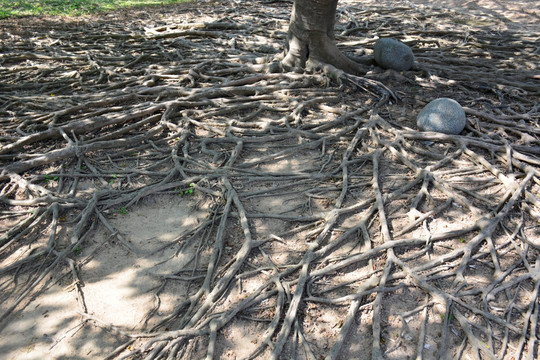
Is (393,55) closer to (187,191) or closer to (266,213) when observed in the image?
(266,213)

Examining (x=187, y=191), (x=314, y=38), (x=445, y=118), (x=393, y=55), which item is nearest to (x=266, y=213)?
(x=187, y=191)

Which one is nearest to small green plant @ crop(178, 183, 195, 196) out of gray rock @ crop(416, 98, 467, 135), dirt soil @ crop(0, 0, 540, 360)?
dirt soil @ crop(0, 0, 540, 360)

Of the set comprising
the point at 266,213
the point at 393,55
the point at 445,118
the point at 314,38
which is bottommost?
the point at 266,213

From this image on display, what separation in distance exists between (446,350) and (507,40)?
7013mm

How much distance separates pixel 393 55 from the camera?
586cm

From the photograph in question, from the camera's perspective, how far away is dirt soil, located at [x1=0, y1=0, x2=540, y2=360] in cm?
257

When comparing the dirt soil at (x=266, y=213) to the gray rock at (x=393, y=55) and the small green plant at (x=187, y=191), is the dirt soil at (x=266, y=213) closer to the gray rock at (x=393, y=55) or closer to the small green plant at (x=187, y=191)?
the small green plant at (x=187, y=191)

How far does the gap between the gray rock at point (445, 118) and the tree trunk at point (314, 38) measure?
1694 millimetres

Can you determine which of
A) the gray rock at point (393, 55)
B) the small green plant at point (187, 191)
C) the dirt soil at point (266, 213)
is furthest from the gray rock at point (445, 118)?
the small green plant at point (187, 191)

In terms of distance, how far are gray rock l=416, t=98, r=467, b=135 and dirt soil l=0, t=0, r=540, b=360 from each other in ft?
0.55

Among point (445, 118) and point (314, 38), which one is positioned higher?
point (314, 38)

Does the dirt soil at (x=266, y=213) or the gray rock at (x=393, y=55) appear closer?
the dirt soil at (x=266, y=213)

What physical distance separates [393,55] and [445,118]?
1.85 meters

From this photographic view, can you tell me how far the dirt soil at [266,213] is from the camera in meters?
2.57
